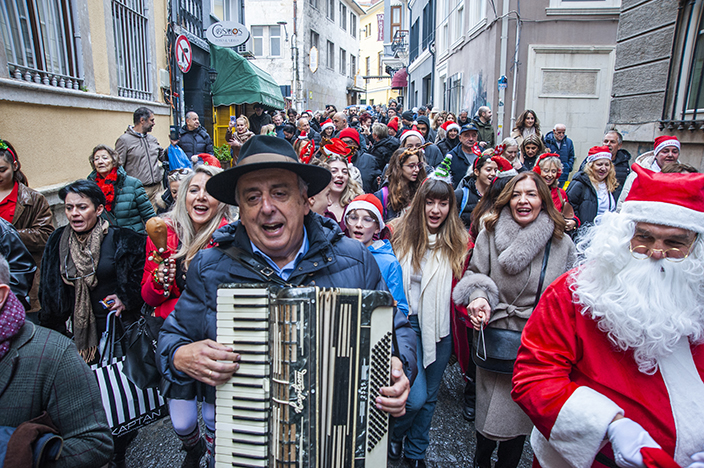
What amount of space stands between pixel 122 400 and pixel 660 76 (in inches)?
334

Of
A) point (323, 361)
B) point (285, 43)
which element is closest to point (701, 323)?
point (323, 361)

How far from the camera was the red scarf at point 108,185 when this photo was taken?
470cm

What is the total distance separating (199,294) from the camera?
1955mm

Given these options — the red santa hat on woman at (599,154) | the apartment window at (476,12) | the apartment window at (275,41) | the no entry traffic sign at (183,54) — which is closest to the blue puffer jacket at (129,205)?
the no entry traffic sign at (183,54)

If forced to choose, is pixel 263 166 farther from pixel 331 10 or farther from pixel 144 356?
pixel 331 10

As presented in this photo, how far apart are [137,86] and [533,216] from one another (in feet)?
31.8

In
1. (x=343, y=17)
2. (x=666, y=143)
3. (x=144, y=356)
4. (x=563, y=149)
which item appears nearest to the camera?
(x=144, y=356)

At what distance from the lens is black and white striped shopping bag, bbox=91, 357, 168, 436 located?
267 centimetres

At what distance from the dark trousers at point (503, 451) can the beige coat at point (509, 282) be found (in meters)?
0.16

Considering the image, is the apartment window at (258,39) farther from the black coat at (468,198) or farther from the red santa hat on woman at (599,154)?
the black coat at (468,198)

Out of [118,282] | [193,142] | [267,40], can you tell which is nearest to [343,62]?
[267,40]

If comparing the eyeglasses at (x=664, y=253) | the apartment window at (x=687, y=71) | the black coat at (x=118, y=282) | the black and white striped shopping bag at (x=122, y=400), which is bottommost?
the black and white striped shopping bag at (x=122, y=400)

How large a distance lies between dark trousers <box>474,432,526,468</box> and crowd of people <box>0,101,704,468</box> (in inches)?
0.5

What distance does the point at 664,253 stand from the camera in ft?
5.57
